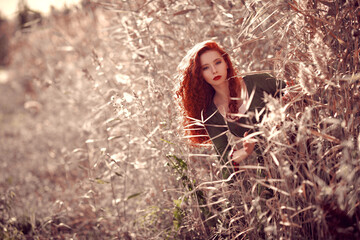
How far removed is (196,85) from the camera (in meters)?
1.74

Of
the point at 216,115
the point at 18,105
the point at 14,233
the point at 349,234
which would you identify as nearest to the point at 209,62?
the point at 216,115

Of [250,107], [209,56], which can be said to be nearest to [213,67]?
[209,56]

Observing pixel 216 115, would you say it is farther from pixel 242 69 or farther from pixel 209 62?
pixel 242 69

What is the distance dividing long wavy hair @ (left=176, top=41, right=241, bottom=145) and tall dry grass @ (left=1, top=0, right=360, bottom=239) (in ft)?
0.43

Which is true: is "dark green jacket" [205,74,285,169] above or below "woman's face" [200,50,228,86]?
below

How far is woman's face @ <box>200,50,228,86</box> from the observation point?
1675 millimetres

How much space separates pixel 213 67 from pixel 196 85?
0.47ft

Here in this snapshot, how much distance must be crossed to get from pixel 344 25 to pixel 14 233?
2395mm

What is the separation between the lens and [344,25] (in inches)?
58.9

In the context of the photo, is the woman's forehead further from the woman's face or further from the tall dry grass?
the tall dry grass

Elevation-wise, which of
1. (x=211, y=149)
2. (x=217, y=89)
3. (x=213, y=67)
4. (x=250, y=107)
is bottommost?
(x=211, y=149)

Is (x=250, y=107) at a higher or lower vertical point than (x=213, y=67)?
lower

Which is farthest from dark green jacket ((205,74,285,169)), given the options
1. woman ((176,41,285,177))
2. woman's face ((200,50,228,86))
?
woman's face ((200,50,228,86))

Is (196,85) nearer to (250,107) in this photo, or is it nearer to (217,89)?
(217,89)
